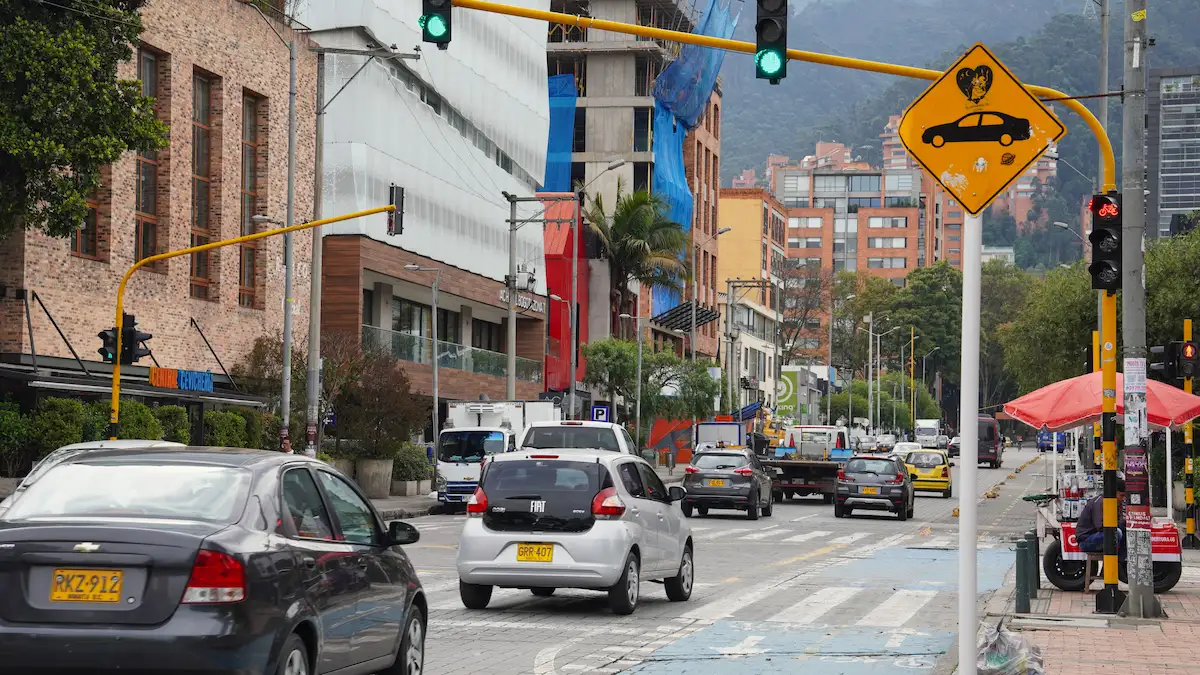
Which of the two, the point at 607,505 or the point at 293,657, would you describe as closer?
the point at 293,657

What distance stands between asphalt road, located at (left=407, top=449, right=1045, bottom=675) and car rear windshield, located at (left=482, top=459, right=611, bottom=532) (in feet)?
3.00

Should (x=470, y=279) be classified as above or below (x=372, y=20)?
below

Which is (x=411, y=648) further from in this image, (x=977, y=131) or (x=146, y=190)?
(x=146, y=190)

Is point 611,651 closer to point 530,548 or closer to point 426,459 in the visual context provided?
point 530,548

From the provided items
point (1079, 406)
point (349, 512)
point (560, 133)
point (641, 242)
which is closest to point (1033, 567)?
point (1079, 406)

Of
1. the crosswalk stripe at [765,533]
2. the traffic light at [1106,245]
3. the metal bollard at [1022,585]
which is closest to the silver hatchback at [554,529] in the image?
the metal bollard at [1022,585]

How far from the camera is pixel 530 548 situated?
1598 centimetres

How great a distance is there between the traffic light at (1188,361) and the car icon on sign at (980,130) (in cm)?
1749

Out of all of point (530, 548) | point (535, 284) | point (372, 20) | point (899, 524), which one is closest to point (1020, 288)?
point (535, 284)

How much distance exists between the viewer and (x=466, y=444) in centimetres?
4038

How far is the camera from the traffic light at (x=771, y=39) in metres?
14.8

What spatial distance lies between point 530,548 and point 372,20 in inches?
1559

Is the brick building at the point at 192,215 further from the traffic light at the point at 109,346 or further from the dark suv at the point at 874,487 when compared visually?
the dark suv at the point at 874,487

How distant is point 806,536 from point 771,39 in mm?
18514
